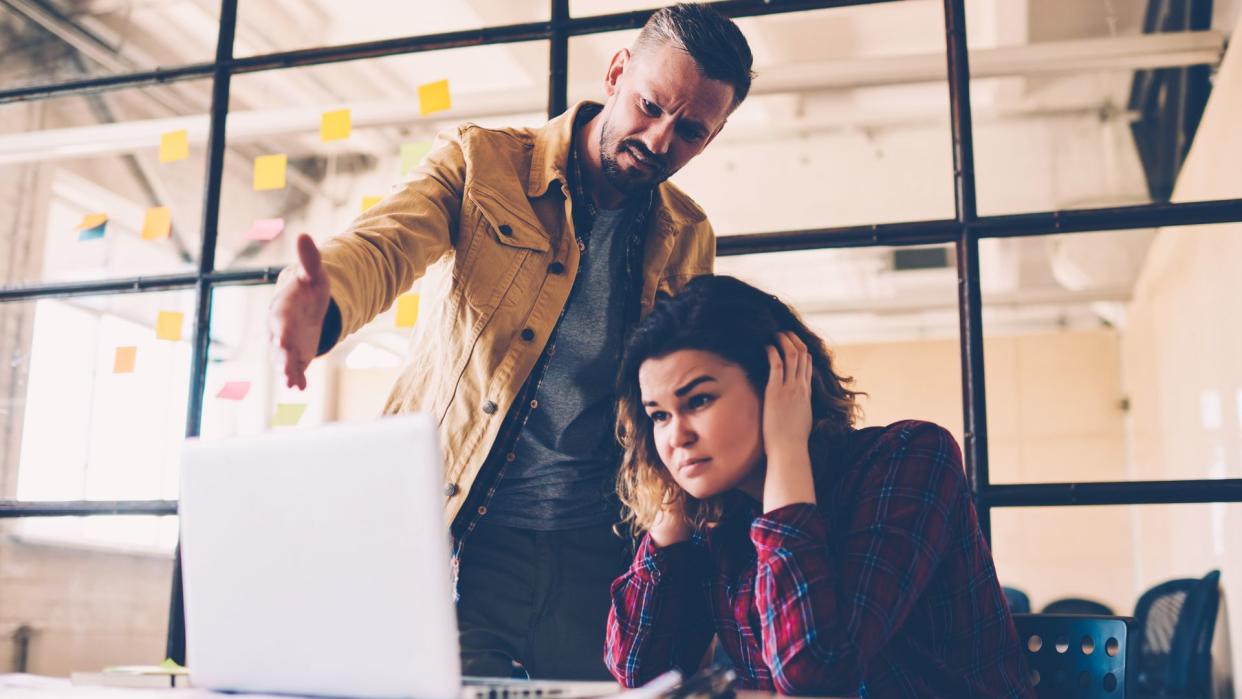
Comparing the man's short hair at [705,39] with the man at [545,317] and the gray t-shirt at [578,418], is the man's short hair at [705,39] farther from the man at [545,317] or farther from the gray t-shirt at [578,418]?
the gray t-shirt at [578,418]

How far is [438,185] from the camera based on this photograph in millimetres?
1535

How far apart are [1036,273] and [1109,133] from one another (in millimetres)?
1497

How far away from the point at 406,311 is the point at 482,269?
34.5 inches

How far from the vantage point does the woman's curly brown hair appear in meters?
1.36

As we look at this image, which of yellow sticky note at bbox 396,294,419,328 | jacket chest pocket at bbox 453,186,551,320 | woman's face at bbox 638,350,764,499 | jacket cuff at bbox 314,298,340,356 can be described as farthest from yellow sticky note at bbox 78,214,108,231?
woman's face at bbox 638,350,764,499

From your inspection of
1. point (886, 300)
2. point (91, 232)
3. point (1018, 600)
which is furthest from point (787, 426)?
point (886, 300)

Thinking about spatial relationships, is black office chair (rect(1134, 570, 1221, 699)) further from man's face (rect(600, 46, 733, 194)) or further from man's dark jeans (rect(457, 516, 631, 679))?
man's face (rect(600, 46, 733, 194))

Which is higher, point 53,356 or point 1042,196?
point 1042,196

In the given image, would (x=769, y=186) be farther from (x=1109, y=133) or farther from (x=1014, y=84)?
(x=1109, y=133)

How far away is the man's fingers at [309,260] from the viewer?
Answer: 104 centimetres

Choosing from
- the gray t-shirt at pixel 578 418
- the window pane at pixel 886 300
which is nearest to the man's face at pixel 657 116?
the gray t-shirt at pixel 578 418

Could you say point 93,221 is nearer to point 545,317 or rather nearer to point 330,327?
point 545,317

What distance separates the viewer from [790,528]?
3.89 ft

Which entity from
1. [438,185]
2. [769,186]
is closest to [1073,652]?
[438,185]
